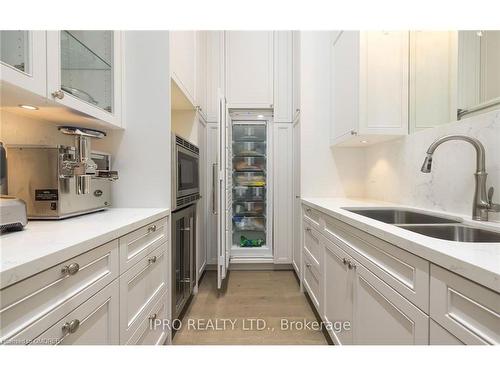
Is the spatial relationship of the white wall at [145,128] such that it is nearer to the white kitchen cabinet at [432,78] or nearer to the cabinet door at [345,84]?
the cabinet door at [345,84]

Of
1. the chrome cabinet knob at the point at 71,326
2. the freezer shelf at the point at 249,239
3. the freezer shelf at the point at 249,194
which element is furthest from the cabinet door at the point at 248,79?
the chrome cabinet knob at the point at 71,326

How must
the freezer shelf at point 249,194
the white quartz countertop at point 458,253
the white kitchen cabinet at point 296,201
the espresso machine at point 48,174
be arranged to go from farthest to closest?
the freezer shelf at point 249,194, the white kitchen cabinet at point 296,201, the espresso machine at point 48,174, the white quartz countertop at point 458,253

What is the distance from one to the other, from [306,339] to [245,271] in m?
1.25

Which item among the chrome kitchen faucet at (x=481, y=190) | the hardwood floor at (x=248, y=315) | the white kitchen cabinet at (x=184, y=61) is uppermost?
the white kitchen cabinet at (x=184, y=61)

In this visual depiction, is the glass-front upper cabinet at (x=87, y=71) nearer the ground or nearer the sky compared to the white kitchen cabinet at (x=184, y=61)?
nearer the ground

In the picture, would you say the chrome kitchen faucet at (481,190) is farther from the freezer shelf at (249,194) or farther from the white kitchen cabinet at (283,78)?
the freezer shelf at (249,194)

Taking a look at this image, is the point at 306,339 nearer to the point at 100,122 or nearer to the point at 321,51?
the point at 100,122

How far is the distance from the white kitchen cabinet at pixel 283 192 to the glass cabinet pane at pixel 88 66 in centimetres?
170

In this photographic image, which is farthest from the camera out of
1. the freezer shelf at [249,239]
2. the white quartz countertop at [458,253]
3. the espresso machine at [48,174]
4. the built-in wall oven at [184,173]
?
the freezer shelf at [249,239]

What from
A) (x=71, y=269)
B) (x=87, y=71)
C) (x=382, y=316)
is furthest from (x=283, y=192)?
(x=71, y=269)

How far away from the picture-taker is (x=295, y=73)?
7.94 ft

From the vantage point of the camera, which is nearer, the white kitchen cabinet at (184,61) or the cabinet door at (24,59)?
the cabinet door at (24,59)

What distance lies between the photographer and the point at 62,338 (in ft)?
2.06

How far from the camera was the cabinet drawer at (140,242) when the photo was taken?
0.95 meters
